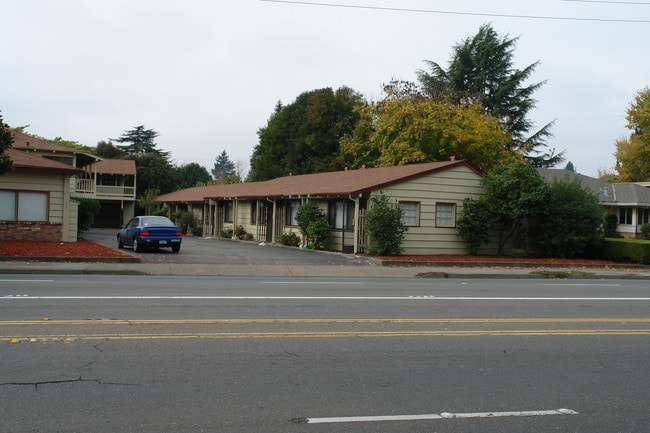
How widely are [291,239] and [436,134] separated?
43.9ft

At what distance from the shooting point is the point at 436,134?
1535 inches

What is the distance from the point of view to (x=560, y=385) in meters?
6.80

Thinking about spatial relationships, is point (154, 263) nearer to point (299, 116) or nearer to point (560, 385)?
point (560, 385)

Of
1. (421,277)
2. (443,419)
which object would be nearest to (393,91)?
(421,277)

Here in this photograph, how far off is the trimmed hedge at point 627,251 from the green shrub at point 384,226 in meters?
10.7

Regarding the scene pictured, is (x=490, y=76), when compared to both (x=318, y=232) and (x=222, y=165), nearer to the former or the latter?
(x=318, y=232)

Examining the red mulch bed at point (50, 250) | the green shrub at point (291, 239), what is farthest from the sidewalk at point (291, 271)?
the green shrub at point (291, 239)

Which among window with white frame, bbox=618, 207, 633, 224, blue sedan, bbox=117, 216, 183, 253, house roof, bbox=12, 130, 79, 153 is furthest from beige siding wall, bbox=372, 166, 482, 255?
window with white frame, bbox=618, 207, 633, 224

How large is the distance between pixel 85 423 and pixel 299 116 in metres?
61.9

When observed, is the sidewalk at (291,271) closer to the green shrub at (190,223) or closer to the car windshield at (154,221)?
the car windshield at (154,221)

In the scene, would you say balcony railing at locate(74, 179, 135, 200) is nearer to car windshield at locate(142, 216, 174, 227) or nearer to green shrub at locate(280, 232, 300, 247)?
green shrub at locate(280, 232, 300, 247)

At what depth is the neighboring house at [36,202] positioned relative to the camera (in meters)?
25.7

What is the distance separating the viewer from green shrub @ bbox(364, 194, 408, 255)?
24984 millimetres

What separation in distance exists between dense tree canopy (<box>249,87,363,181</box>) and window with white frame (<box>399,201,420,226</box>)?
3121 cm
